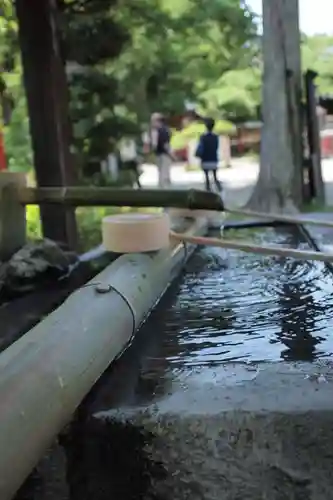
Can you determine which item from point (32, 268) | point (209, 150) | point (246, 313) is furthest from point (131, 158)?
point (246, 313)

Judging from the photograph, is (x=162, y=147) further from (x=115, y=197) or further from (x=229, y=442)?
(x=229, y=442)

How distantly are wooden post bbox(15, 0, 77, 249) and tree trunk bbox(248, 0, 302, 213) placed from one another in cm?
441

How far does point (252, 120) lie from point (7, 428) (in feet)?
57.3

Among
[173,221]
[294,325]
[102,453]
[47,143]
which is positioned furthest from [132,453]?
[47,143]

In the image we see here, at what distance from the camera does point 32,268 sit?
331 centimetres

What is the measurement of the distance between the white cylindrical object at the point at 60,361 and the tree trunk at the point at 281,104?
7.07m

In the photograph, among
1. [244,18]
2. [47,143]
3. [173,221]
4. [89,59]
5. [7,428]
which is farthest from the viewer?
[244,18]

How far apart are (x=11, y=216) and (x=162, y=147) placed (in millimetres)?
8692

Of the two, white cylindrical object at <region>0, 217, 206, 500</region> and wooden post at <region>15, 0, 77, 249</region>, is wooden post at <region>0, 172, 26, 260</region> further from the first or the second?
wooden post at <region>15, 0, 77, 249</region>

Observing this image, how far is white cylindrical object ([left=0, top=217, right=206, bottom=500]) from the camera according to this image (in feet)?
4.72

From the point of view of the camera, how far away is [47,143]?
5.45 m

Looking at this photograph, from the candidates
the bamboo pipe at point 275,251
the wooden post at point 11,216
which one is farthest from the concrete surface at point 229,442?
the wooden post at point 11,216

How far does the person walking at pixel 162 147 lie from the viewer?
11.9m

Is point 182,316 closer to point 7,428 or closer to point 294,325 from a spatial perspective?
point 294,325
